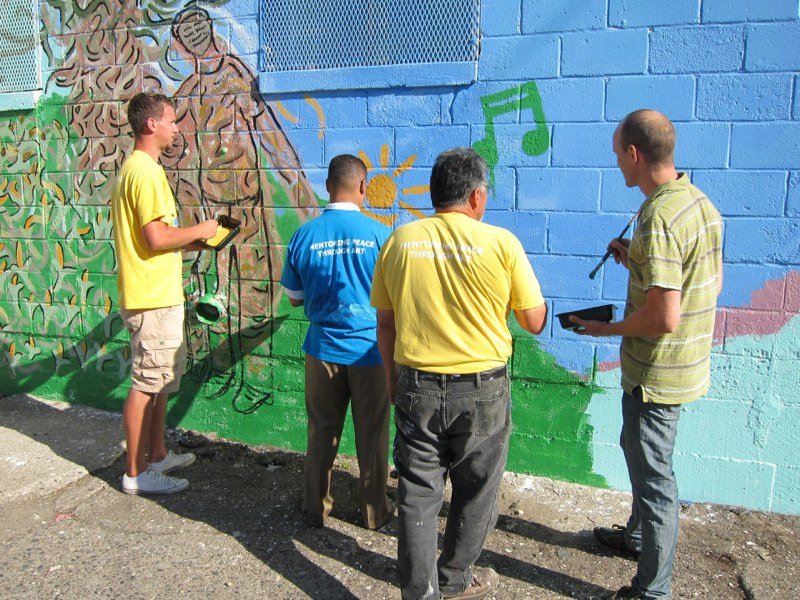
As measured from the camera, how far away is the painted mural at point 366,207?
3.17m

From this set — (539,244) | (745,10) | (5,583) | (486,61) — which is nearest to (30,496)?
(5,583)

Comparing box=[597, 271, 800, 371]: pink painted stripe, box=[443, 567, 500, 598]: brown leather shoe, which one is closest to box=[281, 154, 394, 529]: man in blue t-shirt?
box=[443, 567, 500, 598]: brown leather shoe

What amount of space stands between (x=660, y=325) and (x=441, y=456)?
0.94 m

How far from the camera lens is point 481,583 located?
268cm

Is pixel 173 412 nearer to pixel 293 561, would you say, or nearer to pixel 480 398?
pixel 293 561

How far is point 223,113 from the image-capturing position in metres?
3.95

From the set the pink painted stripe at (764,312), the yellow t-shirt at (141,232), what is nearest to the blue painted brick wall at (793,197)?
the pink painted stripe at (764,312)

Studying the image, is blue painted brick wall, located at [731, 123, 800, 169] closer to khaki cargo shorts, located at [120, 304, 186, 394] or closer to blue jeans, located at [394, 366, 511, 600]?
blue jeans, located at [394, 366, 511, 600]

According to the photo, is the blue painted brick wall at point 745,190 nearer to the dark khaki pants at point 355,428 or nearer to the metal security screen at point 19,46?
the dark khaki pants at point 355,428

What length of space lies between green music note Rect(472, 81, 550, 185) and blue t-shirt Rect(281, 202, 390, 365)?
2.72 feet

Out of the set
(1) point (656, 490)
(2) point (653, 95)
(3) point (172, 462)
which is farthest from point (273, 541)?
(2) point (653, 95)

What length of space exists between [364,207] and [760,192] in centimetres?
203

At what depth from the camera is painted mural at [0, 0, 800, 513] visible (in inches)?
125

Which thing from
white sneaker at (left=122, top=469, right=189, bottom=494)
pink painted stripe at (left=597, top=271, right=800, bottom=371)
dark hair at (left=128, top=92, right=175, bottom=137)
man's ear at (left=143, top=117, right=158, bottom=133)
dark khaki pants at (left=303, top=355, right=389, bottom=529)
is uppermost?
dark hair at (left=128, top=92, right=175, bottom=137)
